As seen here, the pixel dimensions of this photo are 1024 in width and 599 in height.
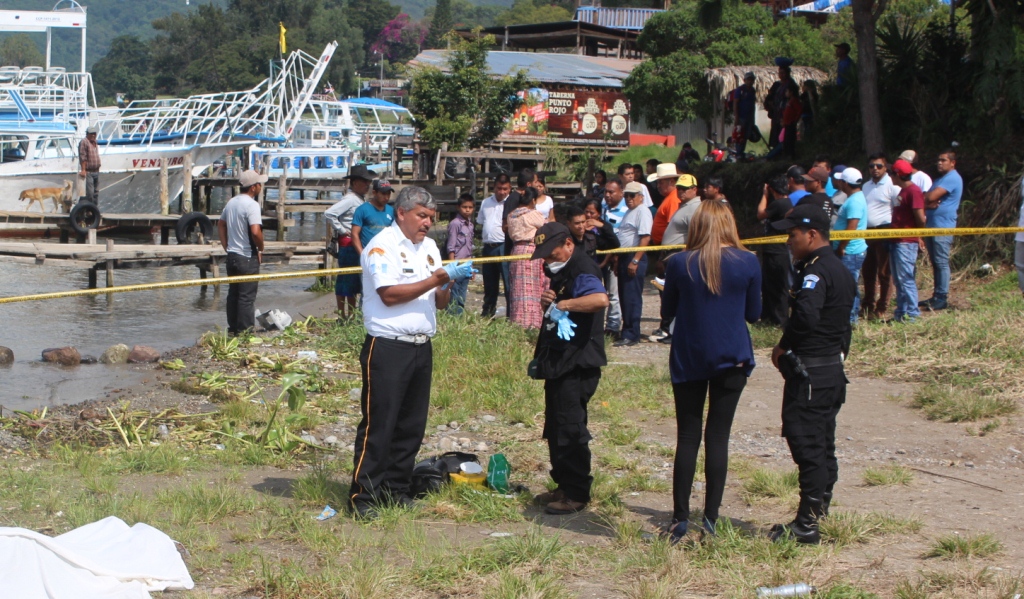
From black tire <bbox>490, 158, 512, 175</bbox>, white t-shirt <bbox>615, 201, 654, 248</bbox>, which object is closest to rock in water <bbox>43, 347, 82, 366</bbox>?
white t-shirt <bbox>615, 201, 654, 248</bbox>

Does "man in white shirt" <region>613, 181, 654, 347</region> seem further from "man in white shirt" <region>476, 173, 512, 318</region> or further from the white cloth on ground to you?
the white cloth on ground

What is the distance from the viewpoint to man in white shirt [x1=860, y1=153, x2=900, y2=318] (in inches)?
403

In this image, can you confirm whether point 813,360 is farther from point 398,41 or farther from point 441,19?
point 398,41

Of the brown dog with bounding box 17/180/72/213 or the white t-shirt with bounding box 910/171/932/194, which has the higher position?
the white t-shirt with bounding box 910/171/932/194

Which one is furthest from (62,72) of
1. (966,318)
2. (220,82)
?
(220,82)

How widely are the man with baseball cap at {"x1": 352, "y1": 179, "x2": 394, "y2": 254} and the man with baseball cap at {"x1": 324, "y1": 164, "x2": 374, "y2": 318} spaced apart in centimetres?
23

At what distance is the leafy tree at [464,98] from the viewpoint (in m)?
31.9

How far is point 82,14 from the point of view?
33969mm

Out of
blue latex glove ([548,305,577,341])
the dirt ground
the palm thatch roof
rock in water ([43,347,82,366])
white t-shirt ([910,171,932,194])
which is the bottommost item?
rock in water ([43,347,82,366])

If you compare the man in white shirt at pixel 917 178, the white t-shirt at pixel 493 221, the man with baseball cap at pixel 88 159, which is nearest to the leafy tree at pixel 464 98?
the man with baseball cap at pixel 88 159

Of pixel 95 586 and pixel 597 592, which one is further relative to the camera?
pixel 597 592

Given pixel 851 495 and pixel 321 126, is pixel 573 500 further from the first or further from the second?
pixel 321 126

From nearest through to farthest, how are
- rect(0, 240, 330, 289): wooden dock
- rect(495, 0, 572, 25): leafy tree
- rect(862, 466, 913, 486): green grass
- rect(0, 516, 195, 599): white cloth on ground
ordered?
rect(0, 516, 195, 599): white cloth on ground < rect(862, 466, 913, 486): green grass < rect(0, 240, 330, 289): wooden dock < rect(495, 0, 572, 25): leafy tree

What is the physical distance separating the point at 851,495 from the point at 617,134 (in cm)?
3735
